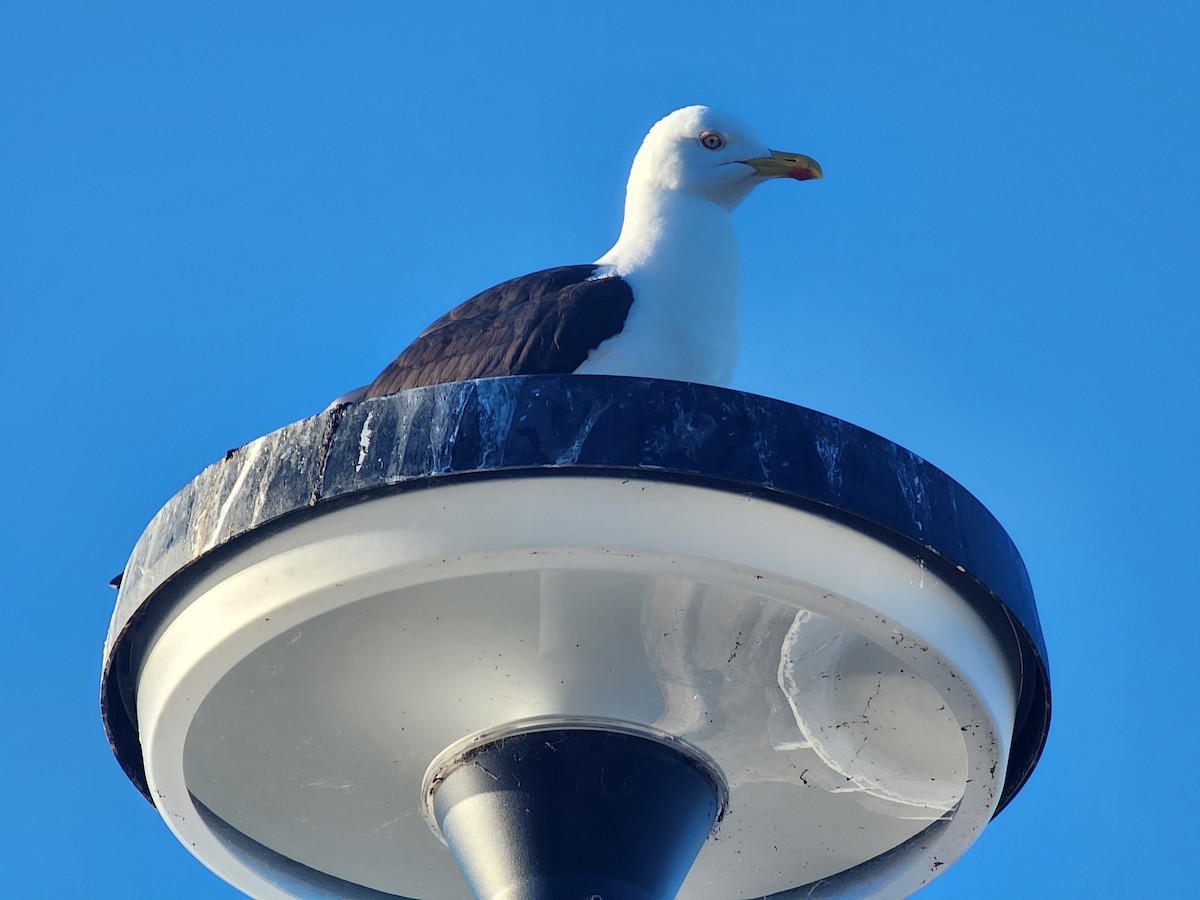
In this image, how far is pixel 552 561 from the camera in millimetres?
4254

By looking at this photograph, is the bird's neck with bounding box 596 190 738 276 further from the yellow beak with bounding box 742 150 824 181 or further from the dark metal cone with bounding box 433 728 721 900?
the dark metal cone with bounding box 433 728 721 900

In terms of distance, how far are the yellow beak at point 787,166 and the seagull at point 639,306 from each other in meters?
0.02

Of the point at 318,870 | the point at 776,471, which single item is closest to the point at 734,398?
the point at 776,471

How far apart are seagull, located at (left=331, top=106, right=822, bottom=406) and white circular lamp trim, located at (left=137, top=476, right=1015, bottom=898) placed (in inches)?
43.3

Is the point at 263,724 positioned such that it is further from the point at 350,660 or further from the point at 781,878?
the point at 781,878

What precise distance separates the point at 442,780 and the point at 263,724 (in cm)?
49

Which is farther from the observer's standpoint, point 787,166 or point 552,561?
point 787,166

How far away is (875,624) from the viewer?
4379mm

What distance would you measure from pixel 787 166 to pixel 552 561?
3.02m

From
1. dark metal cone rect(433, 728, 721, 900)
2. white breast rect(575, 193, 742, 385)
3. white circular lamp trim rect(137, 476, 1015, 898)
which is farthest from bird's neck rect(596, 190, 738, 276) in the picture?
white circular lamp trim rect(137, 476, 1015, 898)

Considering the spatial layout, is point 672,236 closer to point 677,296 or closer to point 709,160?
Result: point 677,296

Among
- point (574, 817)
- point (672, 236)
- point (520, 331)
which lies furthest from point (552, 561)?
point (672, 236)

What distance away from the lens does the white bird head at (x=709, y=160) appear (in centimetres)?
670

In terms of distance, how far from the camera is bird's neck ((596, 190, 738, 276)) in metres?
6.18
